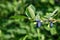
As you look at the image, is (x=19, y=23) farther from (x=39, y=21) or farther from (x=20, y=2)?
(x=39, y=21)

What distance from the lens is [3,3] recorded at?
6.93ft

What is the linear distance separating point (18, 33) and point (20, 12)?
220 mm

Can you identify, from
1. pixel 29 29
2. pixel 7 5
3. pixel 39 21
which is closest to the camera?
pixel 39 21

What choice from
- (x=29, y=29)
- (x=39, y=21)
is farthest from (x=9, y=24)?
(x=39, y=21)

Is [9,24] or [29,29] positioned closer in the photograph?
[29,29]

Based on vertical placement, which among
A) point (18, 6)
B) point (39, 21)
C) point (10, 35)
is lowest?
point (10, 35)

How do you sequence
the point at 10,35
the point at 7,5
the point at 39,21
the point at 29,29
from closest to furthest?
1. the point at 39,21
2. the point at 29,29
3. the point at 10,35
4. the point at 7,5

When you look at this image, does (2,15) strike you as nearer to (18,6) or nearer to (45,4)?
(18,6)

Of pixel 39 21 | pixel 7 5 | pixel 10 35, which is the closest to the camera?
pixel 39 21

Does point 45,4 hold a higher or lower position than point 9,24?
higher

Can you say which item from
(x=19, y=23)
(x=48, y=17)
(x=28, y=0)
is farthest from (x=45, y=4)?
(x=48, y=17)

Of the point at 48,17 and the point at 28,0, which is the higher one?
the point at 28,0

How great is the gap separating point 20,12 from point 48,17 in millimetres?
808

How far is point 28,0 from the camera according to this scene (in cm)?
206
